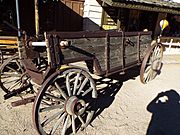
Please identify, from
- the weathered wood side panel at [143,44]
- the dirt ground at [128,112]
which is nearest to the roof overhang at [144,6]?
the weathered wood side panel at [143,44]

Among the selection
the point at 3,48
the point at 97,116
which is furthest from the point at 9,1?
the point at 97,116

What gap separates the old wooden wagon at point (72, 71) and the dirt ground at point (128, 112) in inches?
12.6

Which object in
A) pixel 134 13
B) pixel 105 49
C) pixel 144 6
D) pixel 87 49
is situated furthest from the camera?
pixel 134 13

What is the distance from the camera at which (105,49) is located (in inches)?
150

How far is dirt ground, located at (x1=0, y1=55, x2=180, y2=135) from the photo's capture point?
11.6ft

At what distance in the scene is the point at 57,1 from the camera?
8914 mm

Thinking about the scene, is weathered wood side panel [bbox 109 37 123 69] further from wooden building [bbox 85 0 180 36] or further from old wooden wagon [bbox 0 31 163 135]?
wooden building [bbox 85 0 180 36]

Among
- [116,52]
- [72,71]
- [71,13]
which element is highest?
[71,13]

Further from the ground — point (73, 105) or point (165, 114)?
point (73, 105)

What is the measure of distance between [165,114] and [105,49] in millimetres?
1978

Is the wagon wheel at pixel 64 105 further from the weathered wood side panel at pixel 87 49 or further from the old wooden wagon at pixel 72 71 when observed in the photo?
the weathered wood side panel at pixel 87 49

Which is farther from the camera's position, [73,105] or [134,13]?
[134,13]

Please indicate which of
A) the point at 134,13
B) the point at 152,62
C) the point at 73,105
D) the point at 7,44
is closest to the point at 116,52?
the point at 73,105

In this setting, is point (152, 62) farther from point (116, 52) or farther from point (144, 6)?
point (144, 6)
